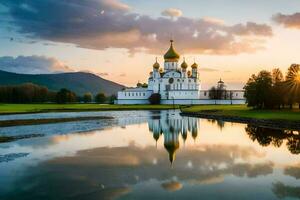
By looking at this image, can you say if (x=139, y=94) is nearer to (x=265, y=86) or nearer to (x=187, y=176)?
(x=265, y=86)

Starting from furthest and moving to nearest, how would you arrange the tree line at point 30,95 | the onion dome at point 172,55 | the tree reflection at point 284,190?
the onion dome at point 172,55
the tree line at point 30,95
the tree reflection at point 284,190

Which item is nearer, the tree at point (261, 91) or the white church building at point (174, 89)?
the tree at point (261, 91)

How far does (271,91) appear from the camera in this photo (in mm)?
66750

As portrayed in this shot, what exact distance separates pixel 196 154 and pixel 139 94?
414 ft

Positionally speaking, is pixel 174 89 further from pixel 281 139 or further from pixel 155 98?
pixel 281 139

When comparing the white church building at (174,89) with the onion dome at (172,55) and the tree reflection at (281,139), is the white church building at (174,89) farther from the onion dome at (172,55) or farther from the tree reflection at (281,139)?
the tree reflection at (281,139)

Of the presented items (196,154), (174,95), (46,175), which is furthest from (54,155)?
(174,95)

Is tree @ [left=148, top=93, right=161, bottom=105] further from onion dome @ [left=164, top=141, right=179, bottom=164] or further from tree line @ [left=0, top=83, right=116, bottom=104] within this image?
onion dome @ [left=164, top=141, right=179, bottom=164]

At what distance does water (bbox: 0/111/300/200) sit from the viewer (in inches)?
576

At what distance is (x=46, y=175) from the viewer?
1738 centimetres

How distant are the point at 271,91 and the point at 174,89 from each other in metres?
77.2

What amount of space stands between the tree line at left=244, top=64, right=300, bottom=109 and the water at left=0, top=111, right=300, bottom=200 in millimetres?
34758

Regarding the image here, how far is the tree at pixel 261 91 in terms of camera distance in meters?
67.1

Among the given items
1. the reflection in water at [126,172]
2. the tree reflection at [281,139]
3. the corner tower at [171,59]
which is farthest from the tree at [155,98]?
the reflection in water at [126,172]
